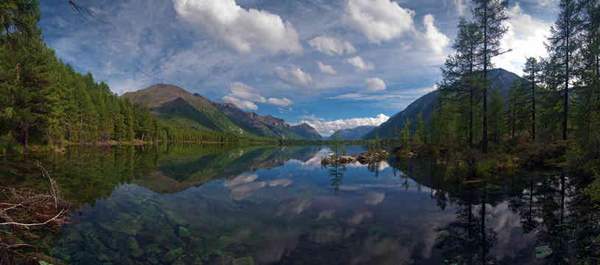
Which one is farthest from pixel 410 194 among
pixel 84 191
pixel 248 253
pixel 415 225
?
pixel 84 191

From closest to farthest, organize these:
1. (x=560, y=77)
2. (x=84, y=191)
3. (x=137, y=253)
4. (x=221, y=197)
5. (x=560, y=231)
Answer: (x=137, y=253) < (x=560, y=231) < (x=84, y=191) < (x=221, y=197) < (x=560, y=77)

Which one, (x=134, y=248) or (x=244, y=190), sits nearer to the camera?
(x=134, y=248)

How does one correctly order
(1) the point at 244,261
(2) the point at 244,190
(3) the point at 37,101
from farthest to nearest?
1. (3) the point at 37,101
2. (2) the point at 244,190
3. (1) the point at 244,261

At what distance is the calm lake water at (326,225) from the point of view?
806 centimetres

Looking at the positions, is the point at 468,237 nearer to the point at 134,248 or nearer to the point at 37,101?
the point at 134,248

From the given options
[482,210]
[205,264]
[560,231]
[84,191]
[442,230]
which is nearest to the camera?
[205,264]

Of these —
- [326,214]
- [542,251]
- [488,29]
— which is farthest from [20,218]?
[488,29]

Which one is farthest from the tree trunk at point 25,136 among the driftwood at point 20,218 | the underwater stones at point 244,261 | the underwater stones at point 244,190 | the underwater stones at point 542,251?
the underwater stones at point 542,251

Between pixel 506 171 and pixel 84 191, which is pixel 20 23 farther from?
pixel 506 171

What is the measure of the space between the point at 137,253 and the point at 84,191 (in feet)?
35.3

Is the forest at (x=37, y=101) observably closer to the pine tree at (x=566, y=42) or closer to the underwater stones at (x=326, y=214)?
the underwater stones at (x=326, y=214)

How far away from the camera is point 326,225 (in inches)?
448

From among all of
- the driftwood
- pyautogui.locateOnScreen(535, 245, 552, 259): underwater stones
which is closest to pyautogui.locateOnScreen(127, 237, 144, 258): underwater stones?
the driftwood

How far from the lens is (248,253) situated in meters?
8.38
